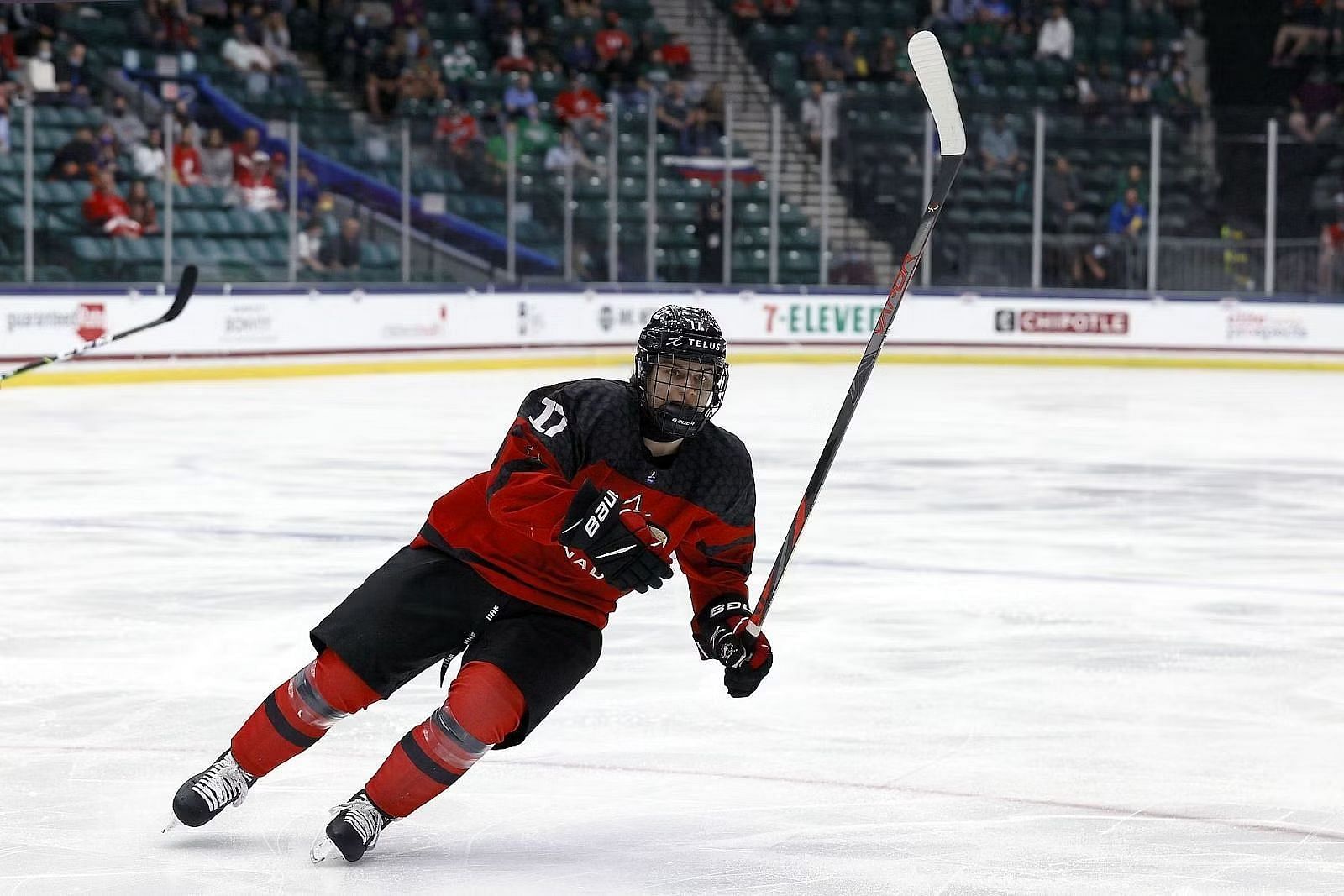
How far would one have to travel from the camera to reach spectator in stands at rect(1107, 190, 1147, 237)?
16344 millimetres

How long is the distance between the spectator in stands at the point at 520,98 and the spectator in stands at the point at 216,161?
3.24 meters

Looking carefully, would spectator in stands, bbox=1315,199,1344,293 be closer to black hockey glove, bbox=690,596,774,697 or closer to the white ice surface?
the white ice surface

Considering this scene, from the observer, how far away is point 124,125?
45.5 ft

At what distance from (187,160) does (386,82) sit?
3323 mm

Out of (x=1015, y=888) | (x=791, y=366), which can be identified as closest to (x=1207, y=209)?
(x=791, y=366)

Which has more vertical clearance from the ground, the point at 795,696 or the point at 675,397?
the point at 675,397

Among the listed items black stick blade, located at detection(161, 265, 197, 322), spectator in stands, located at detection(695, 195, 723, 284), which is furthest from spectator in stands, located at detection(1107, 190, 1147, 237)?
black stick blade, located at detection(161, 265, 197, 322)

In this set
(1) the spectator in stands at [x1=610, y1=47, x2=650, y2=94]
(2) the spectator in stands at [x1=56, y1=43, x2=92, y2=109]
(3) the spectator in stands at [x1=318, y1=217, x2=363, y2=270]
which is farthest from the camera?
(1) the spectator in stands at [x1=610, y1=47, x2=650, y2=94]

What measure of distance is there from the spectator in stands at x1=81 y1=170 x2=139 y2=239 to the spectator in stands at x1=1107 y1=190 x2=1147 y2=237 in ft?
25.4

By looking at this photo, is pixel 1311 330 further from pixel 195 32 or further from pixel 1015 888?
pixel 1015 888

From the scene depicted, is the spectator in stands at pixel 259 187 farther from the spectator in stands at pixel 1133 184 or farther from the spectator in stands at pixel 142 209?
the spectator in stands at pixel 1133 184

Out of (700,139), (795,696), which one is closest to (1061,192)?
(700,139)


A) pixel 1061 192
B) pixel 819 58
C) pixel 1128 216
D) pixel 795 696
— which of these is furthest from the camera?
pixel 819 58

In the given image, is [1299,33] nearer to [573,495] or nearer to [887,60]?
[887,60]
